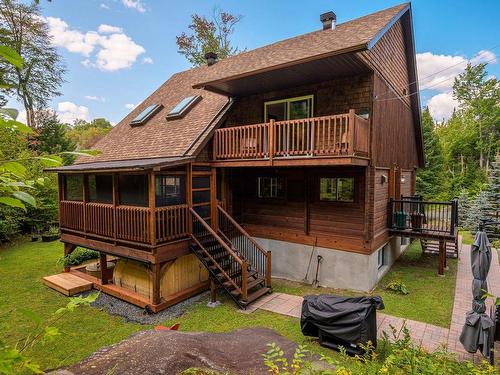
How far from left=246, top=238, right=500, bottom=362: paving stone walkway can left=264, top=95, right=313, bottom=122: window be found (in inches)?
244

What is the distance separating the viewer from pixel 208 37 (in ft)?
75.9

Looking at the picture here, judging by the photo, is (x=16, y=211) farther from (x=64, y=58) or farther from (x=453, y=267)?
(x=453, y=267)

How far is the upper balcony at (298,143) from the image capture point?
307 inches

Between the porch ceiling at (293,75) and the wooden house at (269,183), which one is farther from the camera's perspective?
the wooden house at (269,183)

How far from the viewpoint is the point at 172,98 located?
14.6 meters

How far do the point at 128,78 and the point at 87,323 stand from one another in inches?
861

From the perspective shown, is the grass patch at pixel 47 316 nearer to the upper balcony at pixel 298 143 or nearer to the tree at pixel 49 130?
the upper balcony at pixel 298 143

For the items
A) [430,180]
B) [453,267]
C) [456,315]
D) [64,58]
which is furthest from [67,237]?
[430,180]

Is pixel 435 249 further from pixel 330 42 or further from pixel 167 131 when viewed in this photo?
pixel 167 131

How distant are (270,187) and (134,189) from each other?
4947 mm

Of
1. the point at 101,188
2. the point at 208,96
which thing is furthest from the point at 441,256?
the point at 101,188

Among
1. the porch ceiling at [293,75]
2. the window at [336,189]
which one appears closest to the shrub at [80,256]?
the porch ceiling at [293,75]

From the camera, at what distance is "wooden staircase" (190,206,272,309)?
27.7 ft

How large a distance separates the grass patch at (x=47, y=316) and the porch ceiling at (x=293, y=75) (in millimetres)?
7959
